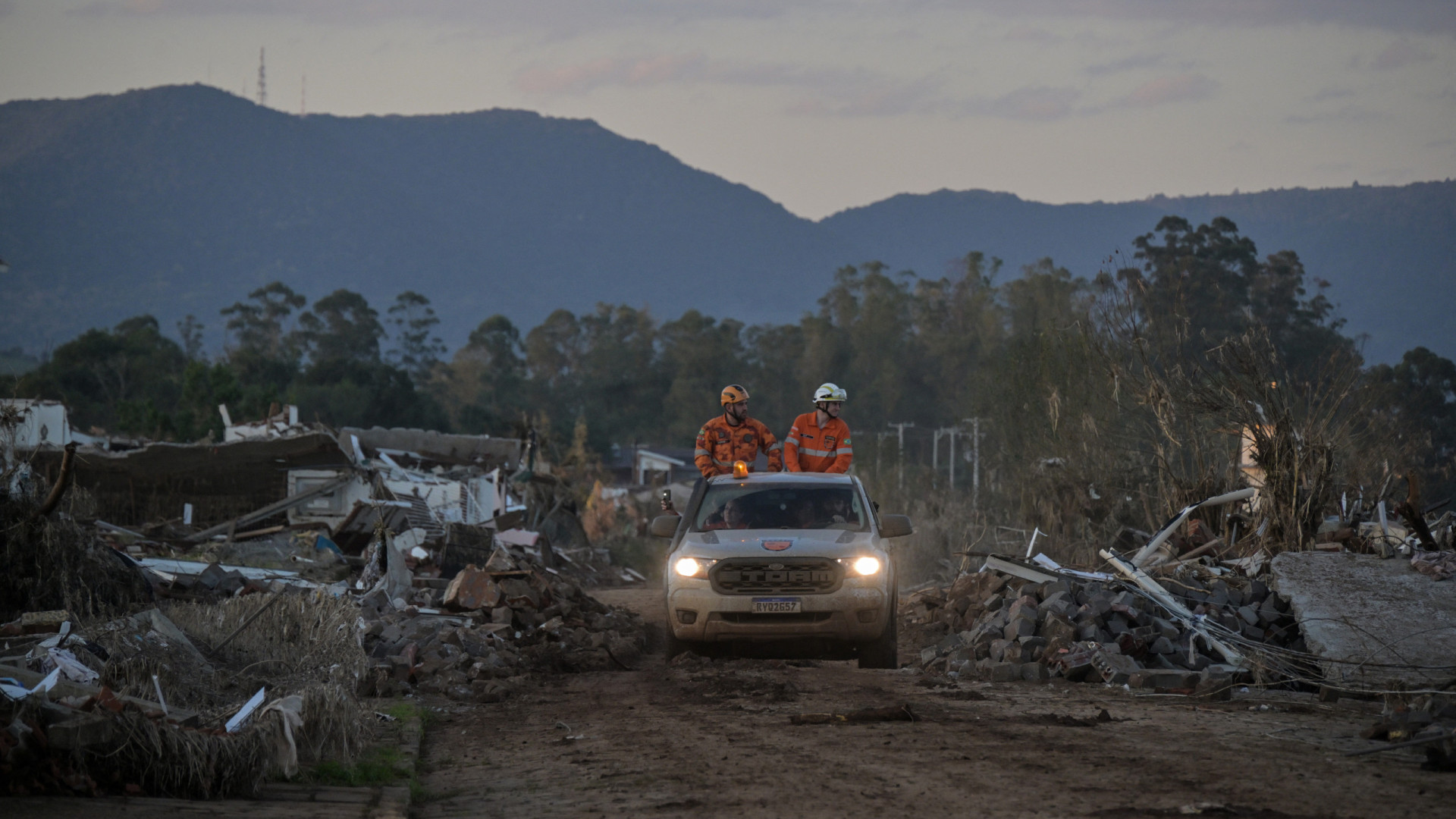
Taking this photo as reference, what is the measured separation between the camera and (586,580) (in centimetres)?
3020

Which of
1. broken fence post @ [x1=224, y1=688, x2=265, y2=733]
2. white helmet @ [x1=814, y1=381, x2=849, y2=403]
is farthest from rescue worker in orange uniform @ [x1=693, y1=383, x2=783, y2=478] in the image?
broken fence post @ [x1=224, y1=688, x2=265, y2=733]

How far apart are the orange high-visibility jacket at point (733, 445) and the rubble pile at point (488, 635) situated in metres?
2.30

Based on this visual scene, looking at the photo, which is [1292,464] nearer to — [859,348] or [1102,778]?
[1102,778]

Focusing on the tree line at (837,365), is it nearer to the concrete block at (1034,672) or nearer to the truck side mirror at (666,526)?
the concrete block at (1034,672)

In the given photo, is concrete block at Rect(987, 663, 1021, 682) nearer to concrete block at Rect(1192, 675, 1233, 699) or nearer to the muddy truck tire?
→ the muddy truck tire

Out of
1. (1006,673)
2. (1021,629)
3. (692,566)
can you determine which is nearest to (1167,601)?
(1021,629)

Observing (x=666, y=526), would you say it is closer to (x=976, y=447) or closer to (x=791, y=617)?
(x=791, y=617)

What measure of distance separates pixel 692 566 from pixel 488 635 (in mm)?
3416

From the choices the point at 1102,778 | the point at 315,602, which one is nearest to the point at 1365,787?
the point at 1102,778

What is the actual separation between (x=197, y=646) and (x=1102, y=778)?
584cm

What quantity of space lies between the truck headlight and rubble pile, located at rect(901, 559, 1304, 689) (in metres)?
2.78

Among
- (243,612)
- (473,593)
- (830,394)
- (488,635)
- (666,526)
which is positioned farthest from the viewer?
(473,593)

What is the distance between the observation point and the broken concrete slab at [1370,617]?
10.5m

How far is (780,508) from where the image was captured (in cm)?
1180
